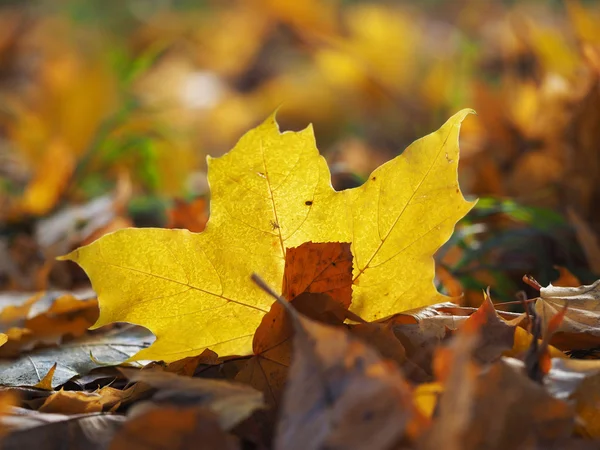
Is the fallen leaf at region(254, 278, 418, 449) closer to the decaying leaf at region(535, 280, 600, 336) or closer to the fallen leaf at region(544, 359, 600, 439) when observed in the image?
the fallen leaf at region(544, 359, 600, 439)

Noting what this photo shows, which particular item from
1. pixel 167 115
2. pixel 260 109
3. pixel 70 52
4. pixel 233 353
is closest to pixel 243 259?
pixel 233 353

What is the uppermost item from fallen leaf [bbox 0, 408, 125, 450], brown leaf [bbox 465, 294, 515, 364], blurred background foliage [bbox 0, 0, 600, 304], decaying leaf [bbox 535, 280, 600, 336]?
brown leaf [bbox 465, 294, 515, 364]

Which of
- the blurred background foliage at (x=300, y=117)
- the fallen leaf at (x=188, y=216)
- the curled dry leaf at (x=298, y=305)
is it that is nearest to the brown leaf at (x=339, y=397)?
the curled dry leaf at (x=298, y=305)

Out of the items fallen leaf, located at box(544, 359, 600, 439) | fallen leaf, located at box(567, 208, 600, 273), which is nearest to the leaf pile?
fallen leaf, located at box(544, 359, 600, 439)

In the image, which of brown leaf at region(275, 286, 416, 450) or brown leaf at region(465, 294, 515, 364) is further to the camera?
brown leaf at region(465, 294, 515, 364)

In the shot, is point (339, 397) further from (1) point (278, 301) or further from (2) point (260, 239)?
(2) point (260, 239)

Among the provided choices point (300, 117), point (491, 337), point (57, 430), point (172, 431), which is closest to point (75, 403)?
point (57, 430)

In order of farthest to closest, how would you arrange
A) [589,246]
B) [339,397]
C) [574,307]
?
[589,246]
[574,307]
[339,397]
